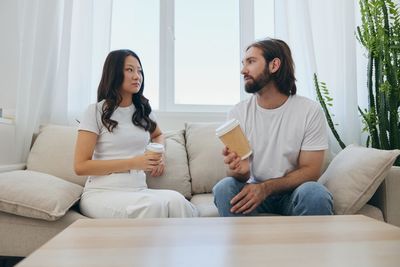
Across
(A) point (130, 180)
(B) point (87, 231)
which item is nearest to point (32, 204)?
(A) point (130, 180)

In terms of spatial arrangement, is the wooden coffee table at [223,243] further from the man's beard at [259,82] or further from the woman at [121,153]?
the man's beard at [259,82]

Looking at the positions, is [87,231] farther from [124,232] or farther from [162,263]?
[162,263]

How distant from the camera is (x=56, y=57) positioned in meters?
2.09

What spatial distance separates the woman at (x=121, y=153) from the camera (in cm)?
128

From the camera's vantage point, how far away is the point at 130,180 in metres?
1.45

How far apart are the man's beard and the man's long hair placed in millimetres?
33

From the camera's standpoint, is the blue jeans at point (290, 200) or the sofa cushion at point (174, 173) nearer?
the blue jeans at point (290, 200)

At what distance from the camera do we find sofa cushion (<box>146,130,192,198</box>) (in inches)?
69.3

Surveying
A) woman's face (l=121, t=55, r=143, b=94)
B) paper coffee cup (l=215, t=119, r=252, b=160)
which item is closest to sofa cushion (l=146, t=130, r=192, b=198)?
woman's face (l=121, t=55, r=143, b=94)

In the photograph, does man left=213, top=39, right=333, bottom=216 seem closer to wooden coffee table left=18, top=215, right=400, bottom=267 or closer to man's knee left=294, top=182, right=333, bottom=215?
man's knee left=294, top=182, right=333, bottom=215

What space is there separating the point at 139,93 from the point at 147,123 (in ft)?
0.58

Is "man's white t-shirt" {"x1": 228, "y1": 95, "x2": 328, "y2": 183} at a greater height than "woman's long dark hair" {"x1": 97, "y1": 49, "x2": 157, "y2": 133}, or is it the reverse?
"woman's long dark hair" {"x1": 97, "y1": 49, "x2": 157, "y2": 133}

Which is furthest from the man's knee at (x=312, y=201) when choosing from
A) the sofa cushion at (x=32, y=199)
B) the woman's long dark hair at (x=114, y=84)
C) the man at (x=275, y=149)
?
the sofa cushion at (x=32, y=199)

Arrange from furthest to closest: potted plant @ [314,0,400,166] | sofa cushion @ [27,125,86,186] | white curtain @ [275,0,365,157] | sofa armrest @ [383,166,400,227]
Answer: white curtain @ [275,0,365,157] < potted plant @ [314,0,400,166] < sofa cushion @ [27,125,86,186] < sofa armrest @ [383,166,400,227]
